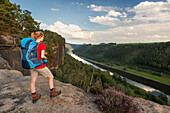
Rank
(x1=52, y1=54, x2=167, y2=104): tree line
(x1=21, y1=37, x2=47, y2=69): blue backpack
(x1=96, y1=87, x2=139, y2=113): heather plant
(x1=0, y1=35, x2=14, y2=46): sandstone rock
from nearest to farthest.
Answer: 1. (x1=21, y1=37, x2=47, y2=69): blue backpack
2. (x1=96, y1=87, x2=139, y2=113): heather plant
3. (x1=0, y1=35, x2=14, y2=46): sandstone rock
4. (x1=52, y1=54, x2=167, y2=104): tree line

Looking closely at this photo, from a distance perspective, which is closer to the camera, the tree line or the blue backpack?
the blue backpack

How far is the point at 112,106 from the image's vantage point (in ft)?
9.61

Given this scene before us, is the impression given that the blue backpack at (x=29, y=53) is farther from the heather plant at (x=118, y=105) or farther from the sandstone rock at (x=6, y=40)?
the sandstone rock at (x=6, y=40)

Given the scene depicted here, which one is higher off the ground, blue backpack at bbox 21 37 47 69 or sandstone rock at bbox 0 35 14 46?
sandstone rock at bbox 0 35 14 46

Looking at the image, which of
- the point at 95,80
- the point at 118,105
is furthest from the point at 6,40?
the point at 95,80

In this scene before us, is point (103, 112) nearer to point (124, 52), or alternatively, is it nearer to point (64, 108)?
point (64, 108)

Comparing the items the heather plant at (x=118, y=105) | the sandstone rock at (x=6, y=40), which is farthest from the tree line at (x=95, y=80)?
the sandstone rock at (x=6, y=40)

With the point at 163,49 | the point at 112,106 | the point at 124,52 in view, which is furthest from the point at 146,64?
the point at 112,106

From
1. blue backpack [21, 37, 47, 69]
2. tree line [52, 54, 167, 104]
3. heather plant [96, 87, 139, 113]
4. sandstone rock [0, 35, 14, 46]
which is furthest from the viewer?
tree line [52, 54, 167, 104]

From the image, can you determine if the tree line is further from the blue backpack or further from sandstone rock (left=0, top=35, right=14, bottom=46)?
sandstone rock (left=0, top=35, right=14, bottom=46)

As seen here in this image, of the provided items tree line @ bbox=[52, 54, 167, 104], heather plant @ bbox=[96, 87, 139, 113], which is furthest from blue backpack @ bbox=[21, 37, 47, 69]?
tree line @ bbox=[52, 54, 167, 104]

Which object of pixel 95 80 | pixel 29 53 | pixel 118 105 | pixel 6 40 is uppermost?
pixel 6 40

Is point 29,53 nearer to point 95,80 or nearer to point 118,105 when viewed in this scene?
point 118,105

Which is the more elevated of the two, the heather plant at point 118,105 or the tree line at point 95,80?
the heather plant at point 118,105
